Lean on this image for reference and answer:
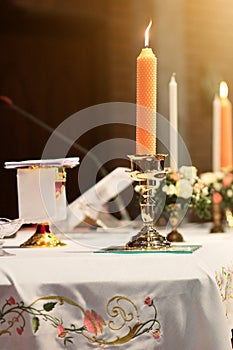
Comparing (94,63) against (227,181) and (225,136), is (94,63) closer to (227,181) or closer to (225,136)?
(225,136)

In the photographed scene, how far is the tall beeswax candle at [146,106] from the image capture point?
1.58 meters

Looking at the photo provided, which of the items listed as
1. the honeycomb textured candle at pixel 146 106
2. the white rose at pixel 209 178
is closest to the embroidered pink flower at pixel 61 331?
the honeycomb textured candle at pixel 146 106

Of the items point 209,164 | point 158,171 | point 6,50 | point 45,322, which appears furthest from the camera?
point 209,164

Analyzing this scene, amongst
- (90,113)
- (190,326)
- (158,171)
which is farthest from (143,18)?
(190,326)

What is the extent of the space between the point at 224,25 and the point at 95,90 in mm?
836

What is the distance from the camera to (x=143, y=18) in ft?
14.3

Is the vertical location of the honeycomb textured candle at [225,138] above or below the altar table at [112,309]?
above

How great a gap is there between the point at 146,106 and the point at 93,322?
421 millimetres

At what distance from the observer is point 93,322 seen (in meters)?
1.37

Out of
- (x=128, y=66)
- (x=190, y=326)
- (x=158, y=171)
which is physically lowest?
(x=190, y=326)

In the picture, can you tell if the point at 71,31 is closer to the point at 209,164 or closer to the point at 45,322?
the point at 209,164

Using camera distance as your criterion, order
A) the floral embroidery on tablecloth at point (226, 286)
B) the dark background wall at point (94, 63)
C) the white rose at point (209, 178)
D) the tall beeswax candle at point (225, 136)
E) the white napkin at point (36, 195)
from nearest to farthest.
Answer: the floral embroidery on tablecloth at point (226, 286) → the white napkin at point (36, 195) → the white rose at point (209, 178) → the tall beeswax candle at point (225, 136) → the dark background wall at point (94, 63)

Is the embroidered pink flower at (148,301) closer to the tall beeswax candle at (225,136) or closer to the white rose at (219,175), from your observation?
the white rose at (219,175)

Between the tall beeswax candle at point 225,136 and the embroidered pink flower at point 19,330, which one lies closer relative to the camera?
the embroidered pink flower at point 19,330
